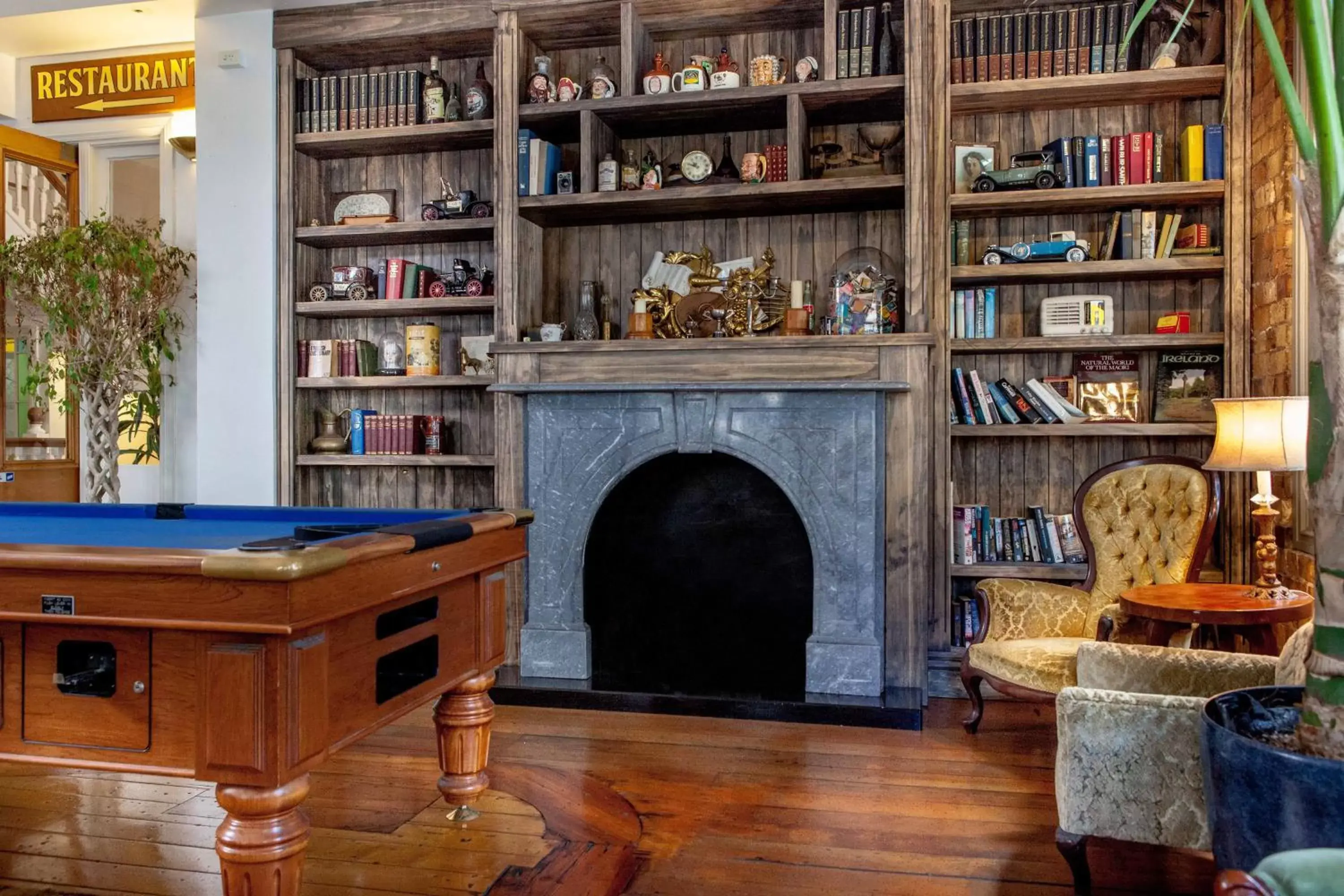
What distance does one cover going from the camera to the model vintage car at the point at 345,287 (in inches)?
194

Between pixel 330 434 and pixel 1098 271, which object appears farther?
pixel 330 434

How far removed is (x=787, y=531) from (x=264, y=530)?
2290mm

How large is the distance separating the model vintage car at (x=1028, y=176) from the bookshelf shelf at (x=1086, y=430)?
3.18 feet

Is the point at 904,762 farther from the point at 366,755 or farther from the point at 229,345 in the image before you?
the point at 229,345

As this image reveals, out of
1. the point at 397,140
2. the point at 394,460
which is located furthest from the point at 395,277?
the point at 394,460

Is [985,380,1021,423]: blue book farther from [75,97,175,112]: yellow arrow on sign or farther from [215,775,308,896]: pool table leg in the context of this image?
[75,97,175,112]: yellow arrow on sign

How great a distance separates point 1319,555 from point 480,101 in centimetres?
394

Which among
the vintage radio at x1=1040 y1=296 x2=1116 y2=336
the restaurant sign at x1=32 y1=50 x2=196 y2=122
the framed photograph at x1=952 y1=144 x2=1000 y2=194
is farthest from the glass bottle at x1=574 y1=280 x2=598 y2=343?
the restaurant sign at x1=32 y1=50 x2=196 y2=122

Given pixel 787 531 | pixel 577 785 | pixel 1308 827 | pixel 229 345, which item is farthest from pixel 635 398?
pixel 1308 827

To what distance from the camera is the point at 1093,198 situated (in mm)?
4195

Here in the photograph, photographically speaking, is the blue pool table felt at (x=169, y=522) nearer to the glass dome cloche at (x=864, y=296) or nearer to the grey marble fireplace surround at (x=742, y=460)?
the grey marble fireplace surround at (x=742, y=460)

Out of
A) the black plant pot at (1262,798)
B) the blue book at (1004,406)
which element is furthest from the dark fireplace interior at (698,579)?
the black plant pot at (1262,798)

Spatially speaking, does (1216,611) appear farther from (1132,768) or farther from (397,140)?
(397,140)

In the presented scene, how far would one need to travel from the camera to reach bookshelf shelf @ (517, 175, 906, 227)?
418 cm
